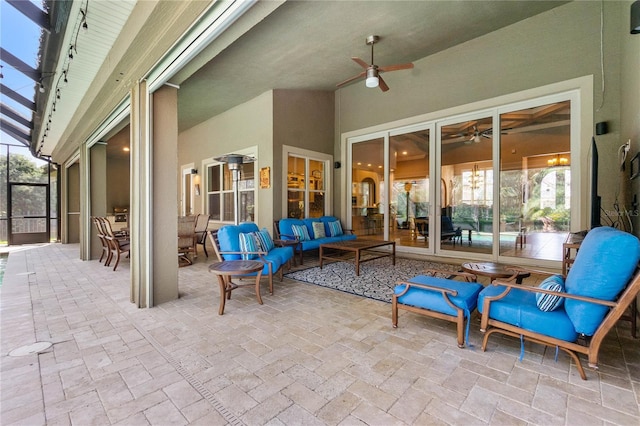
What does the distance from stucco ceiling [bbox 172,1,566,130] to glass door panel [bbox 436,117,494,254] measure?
1.71 m

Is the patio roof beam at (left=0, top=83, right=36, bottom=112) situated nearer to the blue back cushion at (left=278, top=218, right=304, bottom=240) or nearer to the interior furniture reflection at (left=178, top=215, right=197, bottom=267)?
the interior furniture reflection at (left=178, top=215, right=197, bottom=267)

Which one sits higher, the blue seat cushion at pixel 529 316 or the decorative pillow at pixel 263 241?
the decorative pillow at pixel 263 241

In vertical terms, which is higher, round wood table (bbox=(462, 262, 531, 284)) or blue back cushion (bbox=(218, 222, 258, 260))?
blue back cushion (bbox=(218, 222, 258, 260))

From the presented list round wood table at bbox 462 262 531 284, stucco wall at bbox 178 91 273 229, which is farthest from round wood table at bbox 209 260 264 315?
stucco wall at bbox 178 91 273 229

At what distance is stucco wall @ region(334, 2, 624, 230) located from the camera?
418 cm

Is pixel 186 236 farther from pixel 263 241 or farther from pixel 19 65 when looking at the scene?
pixel 19 65

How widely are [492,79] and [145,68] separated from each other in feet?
18.5

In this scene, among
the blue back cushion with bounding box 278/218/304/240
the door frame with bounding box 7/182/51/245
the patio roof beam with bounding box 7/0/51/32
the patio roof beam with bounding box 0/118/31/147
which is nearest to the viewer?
the patio roof beam with bounding box 7/0/51/32

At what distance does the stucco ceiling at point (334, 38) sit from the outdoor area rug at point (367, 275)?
3343 millimetres

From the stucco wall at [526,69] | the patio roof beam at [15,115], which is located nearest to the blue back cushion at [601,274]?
the stucco wall at [526,69]

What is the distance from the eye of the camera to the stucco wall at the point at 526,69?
13.7 ft

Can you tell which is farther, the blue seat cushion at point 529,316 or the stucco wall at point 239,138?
the stucco wall at point 239,138

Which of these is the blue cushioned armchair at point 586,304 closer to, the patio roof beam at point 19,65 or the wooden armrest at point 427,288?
the wooden armrest at point 427,288

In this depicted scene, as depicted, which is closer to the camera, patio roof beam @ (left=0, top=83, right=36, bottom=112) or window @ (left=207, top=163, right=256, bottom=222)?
patio roof beam @ (left=0, top=83, right=36, bottom=112)
